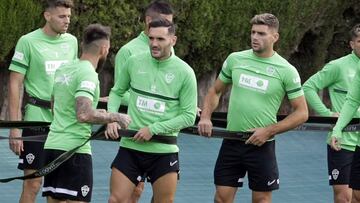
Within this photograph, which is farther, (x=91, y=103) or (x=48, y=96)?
(x=48, y=96)

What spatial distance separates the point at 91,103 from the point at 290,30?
383 inches

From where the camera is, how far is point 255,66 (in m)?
9.50

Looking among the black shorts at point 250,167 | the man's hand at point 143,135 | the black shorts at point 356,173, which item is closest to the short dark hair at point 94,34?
the man's hand at point 143,135

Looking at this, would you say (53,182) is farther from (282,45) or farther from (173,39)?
(282,45)

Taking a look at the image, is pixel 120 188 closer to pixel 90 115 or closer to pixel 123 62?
pixel 90 115

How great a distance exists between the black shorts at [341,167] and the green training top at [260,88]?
132cm

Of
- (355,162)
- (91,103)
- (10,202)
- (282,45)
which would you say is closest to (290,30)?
(282,45)

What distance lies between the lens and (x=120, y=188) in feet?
29.5

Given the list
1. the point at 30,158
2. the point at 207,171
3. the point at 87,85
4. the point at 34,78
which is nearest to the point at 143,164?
the point at 87,85

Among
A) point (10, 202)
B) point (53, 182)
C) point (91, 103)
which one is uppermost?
point (91, 103)

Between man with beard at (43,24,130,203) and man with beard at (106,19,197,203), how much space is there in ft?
1.53

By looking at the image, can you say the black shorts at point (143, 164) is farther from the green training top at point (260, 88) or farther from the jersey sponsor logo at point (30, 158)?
the jersey sponsor logo at point (30, 158)

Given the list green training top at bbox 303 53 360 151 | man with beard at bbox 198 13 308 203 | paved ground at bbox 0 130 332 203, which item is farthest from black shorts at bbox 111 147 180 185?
paved ground at bbox 0 130 332 203

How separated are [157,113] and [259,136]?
0.93m
